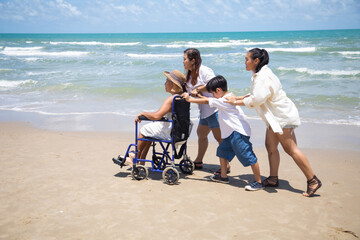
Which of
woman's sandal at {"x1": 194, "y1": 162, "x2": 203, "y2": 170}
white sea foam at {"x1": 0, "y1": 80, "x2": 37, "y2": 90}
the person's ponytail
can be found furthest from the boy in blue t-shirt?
white sea foam at {"x1": 0, "y1": 80, "x2": 37, "y2": 90}

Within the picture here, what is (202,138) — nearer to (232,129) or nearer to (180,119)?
(180,119)

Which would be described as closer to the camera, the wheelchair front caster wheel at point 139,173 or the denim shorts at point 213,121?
the wheelchair front caster wheel at point 139,173

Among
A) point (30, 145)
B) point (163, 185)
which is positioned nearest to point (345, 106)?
point (163, 185)

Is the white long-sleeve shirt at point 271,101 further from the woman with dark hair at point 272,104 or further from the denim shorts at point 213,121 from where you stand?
the denim shorts at point 213,121

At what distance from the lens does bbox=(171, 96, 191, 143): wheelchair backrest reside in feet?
14.1

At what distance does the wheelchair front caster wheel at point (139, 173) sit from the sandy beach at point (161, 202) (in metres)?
0.09

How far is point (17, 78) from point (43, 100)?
5.52 metres

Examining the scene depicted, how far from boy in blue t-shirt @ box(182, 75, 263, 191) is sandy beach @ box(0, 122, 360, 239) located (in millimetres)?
361

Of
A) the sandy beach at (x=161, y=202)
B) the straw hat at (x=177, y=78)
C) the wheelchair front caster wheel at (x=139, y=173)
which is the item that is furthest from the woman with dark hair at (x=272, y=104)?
the wheelchair front caster wheel at (x=139, y=173)

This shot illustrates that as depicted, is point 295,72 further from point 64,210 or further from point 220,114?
point 64,210

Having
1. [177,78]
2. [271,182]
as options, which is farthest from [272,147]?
[177,78]

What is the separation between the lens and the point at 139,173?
15.0ft

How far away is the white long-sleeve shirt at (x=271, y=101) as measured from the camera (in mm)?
3814

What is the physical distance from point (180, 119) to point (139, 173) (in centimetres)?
90
